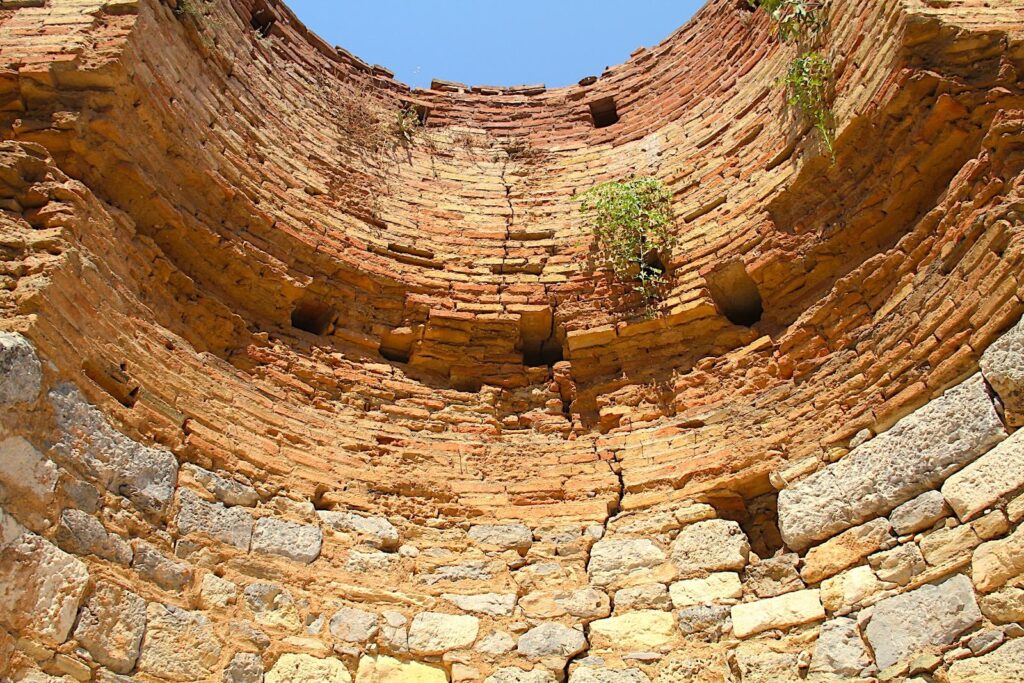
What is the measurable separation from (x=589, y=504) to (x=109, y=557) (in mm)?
2734

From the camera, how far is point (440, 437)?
6059mm

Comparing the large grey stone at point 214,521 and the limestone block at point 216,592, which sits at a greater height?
the large grey stone at point 214,521

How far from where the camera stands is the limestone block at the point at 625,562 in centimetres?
500

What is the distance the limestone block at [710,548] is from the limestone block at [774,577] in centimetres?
9

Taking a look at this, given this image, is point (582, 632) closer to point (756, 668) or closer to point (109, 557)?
point (756, 668)

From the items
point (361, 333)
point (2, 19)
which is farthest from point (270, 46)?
point (361, 333)

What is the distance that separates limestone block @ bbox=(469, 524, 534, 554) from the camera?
17.5 feet

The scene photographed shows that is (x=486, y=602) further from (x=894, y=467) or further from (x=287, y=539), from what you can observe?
(x=894, y=467)

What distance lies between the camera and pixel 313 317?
651cm

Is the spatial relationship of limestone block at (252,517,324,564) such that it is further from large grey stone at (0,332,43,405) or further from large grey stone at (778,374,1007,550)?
large grey stone at (778,374,1007,550)

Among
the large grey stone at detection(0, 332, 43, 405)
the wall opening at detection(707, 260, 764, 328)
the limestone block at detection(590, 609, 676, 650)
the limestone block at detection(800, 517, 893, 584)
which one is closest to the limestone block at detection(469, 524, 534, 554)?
the limestone block at detection(590, 609, 676, 650)

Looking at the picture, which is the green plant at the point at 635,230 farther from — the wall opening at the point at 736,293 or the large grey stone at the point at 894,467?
the large grey stone at the point at 894,467

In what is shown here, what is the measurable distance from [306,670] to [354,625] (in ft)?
1.21

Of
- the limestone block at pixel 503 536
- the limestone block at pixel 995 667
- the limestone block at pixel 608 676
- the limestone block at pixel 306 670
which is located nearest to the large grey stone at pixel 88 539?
the limestone block at pixel 306 670
